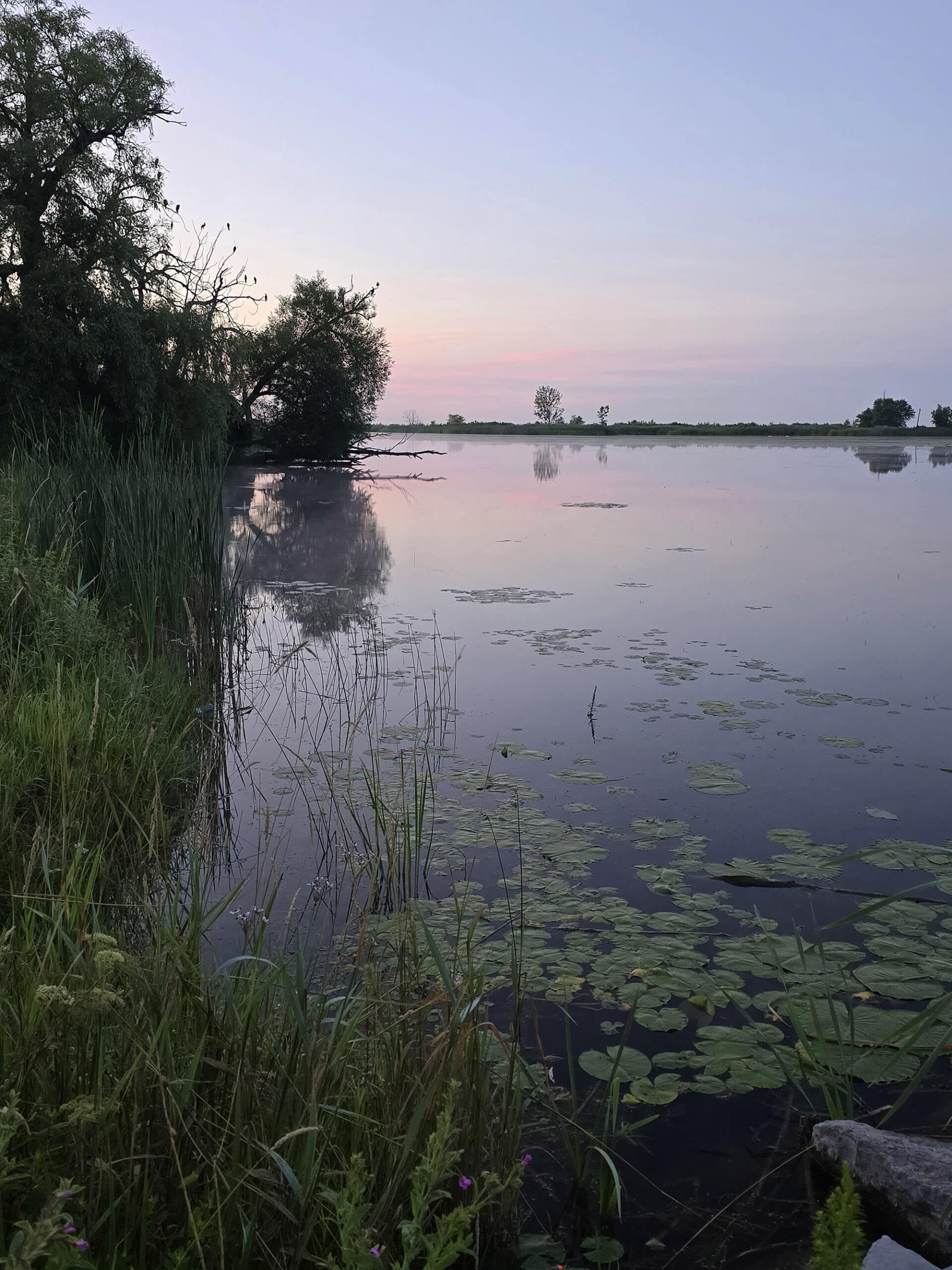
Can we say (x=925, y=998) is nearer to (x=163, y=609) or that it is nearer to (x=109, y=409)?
(x=163, y=609)

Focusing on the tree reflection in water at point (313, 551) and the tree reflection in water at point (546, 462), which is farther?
the tree reflection in water at point (546, 462)

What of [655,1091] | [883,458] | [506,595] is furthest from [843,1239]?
[883,458]

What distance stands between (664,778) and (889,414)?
7677 cm

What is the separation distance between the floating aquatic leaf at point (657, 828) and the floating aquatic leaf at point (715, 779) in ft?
1.34

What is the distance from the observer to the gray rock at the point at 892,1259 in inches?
62.9

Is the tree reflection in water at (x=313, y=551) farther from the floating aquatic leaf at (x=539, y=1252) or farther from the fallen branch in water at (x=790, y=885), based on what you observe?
the floating aquatic leaf at (x=539, y=1252)

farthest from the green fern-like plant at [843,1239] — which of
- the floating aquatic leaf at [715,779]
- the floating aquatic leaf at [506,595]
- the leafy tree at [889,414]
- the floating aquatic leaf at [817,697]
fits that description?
the leafy tree at [889,414]

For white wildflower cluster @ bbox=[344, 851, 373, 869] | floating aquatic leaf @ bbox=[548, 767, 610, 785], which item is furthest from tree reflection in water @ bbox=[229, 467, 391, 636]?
white wildflower cluster @ bbox=[344, 851, 373, 869]

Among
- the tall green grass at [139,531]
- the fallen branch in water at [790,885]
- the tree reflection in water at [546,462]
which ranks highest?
the tree reflection in water at [546,462]

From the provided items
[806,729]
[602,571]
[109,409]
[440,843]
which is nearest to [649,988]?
[440,843]

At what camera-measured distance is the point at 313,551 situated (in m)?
12.8

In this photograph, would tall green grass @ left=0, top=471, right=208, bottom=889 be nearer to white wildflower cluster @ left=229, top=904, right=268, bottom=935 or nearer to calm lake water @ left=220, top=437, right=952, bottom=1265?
white wildflower cluster @ left=229, top=904, right=268, bottom=935

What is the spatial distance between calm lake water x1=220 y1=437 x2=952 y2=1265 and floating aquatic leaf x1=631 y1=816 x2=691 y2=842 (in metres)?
0.01

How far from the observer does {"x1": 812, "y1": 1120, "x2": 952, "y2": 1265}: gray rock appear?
1.84m
